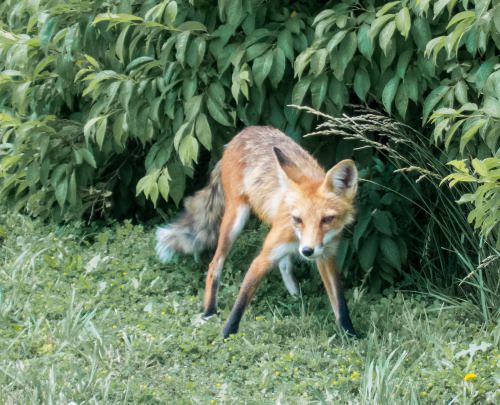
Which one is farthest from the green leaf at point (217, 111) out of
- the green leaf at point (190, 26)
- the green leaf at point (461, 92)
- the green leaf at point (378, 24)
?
the green leaf at point (461, 92)

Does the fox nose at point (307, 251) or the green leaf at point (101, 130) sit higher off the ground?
the green leaf at point (101, 130)

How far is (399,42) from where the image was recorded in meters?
6.43

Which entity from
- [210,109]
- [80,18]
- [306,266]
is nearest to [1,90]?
[80,18]

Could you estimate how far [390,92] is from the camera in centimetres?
642

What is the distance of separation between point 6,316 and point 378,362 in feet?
8.74

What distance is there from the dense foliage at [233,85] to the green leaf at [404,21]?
15 mm

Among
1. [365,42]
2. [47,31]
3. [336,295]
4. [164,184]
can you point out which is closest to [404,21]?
[365,42]

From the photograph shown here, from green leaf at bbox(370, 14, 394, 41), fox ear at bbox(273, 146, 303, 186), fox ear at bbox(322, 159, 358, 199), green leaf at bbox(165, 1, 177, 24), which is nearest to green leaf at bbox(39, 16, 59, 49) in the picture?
green leaf at bbox(165, 1, 177, 24)

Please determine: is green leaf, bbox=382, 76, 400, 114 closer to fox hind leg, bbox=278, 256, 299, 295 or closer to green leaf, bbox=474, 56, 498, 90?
green leaf, bbox=474, 56, 498, 90

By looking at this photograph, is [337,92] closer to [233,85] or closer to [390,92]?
[390,92]

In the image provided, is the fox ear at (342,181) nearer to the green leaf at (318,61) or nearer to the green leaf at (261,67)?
the green leaf at (318,61)

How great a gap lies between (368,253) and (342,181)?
0.96 m

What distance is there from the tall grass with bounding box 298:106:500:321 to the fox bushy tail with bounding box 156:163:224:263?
3.44ft

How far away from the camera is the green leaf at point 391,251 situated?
23.5ft
